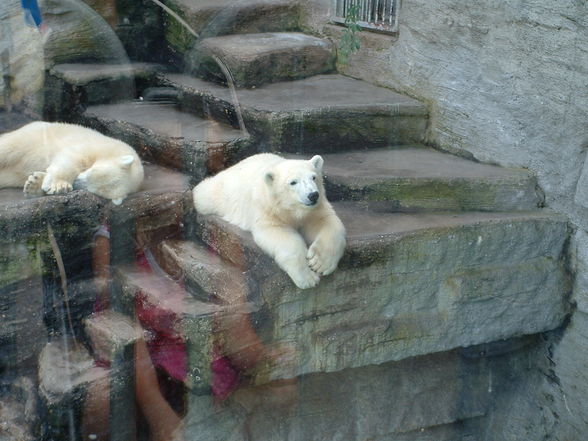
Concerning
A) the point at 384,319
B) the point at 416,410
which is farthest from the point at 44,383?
the point at 416,410

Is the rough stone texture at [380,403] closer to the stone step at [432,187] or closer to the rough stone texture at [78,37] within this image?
the stone step at [432,187]

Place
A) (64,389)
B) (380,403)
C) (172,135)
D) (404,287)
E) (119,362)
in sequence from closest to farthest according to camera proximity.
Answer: (64,389)
(119,362)
(404,287)
(380,403)
(172,135)

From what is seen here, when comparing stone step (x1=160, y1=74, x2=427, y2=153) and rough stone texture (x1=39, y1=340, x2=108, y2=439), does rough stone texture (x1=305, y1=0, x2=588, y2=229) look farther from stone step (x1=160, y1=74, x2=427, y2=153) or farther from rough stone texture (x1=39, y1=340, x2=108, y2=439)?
rough stone texture (x1=39, y1=340, x2=108, y2=439)

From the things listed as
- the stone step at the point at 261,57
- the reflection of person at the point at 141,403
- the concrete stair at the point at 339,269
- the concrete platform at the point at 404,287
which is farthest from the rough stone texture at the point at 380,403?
the stone step at the point at 261,57

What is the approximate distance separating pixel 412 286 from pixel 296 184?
1028 mm

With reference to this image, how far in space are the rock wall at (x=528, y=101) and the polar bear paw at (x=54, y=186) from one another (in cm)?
254

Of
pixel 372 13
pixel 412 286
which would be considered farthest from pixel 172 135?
pixel 372 13

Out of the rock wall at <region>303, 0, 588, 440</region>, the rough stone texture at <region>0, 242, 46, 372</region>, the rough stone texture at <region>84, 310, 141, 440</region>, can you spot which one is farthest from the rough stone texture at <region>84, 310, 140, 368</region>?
the rock wall at <region>303, 0, 588, 440</region>

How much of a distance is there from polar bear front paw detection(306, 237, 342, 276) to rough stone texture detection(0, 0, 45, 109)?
108 inches

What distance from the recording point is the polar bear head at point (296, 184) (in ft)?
11.7

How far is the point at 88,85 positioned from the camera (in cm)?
550

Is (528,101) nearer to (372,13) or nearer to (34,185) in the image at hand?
(372,13)

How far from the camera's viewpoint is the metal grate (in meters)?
5.53

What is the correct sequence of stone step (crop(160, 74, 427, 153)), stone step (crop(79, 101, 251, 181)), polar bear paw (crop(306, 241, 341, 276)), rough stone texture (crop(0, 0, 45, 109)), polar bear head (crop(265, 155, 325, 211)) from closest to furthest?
polar bear head (crop(265, 155, 325, 211))
polar bear paw (crop(306, 241, 341, 276))
stone step (crop(79, 101, 251, 181))
stone step (crop(160, 74, 427, 153))
rough stone texture (crop(0, 0, 45, 109))
